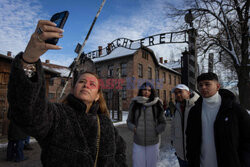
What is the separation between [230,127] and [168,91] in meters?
27.9

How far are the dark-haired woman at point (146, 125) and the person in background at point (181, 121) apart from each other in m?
0.28

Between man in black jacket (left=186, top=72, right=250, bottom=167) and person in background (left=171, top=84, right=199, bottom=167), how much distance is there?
589mm

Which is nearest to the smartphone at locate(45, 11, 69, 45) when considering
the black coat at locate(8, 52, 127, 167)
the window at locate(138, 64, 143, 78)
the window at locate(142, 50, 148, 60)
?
the black coat at locate(8, 52, 127, 167)

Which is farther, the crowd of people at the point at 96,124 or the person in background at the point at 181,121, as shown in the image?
the person in background at the point at 181,121

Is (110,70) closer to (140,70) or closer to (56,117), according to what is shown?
(140,70)

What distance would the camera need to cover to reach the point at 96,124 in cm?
128

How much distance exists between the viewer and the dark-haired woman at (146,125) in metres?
2.88

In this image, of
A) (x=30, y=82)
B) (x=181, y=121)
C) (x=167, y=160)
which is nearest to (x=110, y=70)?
(x=167, y=160)

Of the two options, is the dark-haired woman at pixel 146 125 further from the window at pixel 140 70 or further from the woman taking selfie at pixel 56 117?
the window at pixel 140 70

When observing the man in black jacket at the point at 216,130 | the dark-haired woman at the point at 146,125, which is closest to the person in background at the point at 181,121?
the dark-haired woman at the point at 146,125

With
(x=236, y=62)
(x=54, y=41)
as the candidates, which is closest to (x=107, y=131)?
(x=54, y=41)

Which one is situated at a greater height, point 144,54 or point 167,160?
point 144,54

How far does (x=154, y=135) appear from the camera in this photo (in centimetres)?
296

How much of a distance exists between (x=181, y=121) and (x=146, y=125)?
70 cm
